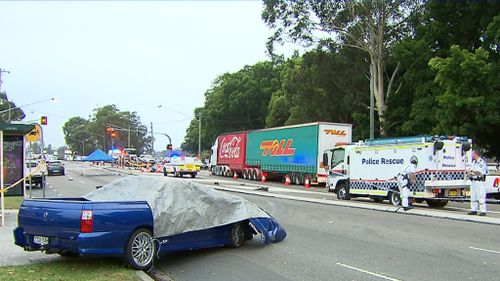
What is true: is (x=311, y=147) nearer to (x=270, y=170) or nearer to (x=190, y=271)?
(x=270, y=170)

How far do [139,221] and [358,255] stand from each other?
4217 mm

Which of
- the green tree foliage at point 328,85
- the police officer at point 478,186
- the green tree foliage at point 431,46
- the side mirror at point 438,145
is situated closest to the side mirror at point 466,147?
the side mirror at point 438,145

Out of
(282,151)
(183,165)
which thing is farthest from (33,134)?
(183,165)

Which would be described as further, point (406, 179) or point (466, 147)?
point (466, 147)

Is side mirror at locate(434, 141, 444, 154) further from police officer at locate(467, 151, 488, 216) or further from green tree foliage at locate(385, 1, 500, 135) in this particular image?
green tree foliage at locate(385, 1, 500, 135)

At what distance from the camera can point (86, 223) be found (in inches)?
318

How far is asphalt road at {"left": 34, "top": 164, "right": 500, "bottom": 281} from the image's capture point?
867 cm

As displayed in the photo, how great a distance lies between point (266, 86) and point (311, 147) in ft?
134

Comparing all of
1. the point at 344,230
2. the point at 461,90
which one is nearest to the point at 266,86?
the point at 461,90

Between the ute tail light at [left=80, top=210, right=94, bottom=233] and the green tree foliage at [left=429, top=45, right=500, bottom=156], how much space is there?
2553 centimetres

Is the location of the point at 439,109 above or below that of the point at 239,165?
above

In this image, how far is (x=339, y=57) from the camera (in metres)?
44.4

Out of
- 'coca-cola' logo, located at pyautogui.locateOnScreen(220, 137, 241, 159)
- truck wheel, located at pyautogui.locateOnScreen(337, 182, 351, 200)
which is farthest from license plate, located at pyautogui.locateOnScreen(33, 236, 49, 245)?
'coca-cola' logo, located at pyautogui.locateOnScreen(220, 137, 241, 159)

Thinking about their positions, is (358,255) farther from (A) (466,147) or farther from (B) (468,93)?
(B) (468,93)
